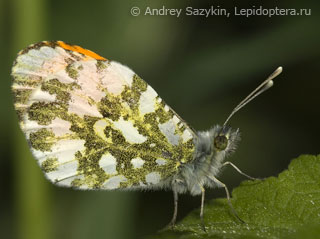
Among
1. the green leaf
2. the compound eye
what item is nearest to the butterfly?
the compound eye

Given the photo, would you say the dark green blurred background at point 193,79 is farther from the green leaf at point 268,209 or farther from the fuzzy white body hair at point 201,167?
the green leaf at point 268,209

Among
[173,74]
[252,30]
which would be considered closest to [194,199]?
[173,74]

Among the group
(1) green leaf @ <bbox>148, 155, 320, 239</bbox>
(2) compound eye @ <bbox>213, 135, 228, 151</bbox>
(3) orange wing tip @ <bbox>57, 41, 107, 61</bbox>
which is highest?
(3) orange wing tip @ <bbox>57, 41, 107, 61</bbox>

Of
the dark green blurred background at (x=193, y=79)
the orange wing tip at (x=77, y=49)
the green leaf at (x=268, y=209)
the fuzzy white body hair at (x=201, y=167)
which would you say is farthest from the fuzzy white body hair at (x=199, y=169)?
the dark green blurred background at (x=193, y=79)

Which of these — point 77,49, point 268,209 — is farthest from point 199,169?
point 77,49

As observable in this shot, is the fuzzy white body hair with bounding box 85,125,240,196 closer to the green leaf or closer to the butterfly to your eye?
the butterfly
